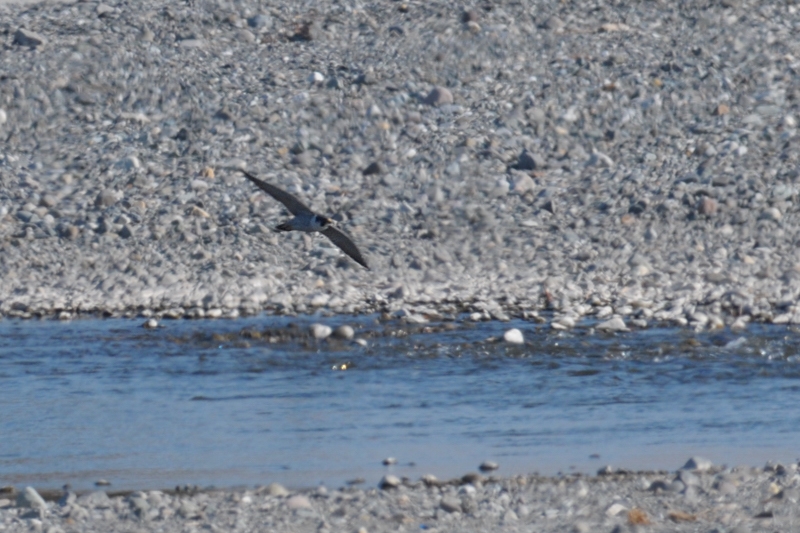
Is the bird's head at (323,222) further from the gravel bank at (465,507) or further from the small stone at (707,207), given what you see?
the small stone at (707,207)

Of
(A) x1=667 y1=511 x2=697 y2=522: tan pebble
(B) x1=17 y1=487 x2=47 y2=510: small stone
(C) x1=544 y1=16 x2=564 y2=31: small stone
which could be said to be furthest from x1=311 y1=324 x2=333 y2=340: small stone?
(C) x1=544 y1=16 x2=564 y2=31: small stone

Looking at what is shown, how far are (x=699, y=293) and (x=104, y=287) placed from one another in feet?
15.2

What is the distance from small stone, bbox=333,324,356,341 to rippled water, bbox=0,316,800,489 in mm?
123

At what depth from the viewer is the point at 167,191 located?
12.0 meters

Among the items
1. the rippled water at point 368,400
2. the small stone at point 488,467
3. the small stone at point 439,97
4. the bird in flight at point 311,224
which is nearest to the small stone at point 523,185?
the small stone at point 439,97

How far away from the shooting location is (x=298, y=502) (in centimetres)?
572

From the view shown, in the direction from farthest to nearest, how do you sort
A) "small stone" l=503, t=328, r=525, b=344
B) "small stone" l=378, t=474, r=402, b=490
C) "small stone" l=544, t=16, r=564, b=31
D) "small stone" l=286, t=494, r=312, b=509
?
1. "small stone" l=544, t=16, r=564, b=31
2. "small stone" l=503, t=328, r=525, b=344
3. "small stone" l=378, t=474, r=402, b=490
4. "small stone" l=286, t=494, r=312, b=509

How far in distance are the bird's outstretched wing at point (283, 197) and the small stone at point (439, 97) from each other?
412 centimetres

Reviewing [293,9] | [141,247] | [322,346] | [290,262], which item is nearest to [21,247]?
[141,247]

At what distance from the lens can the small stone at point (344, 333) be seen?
30.9 feet

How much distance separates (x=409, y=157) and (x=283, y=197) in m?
3.84

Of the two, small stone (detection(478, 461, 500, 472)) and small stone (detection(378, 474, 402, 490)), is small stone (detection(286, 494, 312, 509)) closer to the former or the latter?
small stone (detection(378, 474, 402, 490))

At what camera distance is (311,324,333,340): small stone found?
31.1 feet

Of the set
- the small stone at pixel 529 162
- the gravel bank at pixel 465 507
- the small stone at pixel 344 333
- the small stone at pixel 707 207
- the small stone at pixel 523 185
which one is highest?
the small stone at pixel 529 162
